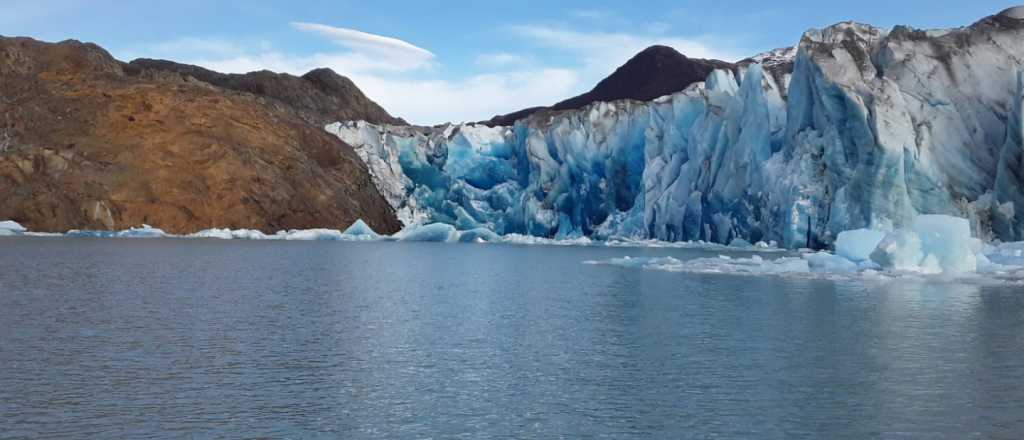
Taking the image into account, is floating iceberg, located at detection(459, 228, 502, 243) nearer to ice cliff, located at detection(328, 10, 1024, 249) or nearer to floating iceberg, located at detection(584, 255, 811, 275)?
ice cliff, located at detection(328, 10, 1024, 249)

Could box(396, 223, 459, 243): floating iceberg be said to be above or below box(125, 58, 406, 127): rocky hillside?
below

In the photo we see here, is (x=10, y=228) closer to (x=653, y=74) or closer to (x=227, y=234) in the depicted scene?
(x=227, y=234)

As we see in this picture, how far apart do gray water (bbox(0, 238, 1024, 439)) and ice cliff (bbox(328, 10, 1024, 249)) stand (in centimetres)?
1628

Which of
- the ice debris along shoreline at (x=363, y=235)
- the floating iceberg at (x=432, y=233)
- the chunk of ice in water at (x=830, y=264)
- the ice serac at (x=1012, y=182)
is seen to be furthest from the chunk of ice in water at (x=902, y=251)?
the floating iceberg at (x=432, y=233)

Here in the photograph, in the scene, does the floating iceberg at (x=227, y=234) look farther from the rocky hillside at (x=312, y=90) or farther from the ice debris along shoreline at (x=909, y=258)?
the rocky hillside at (x=312, y=90)

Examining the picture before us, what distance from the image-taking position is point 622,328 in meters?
15.6

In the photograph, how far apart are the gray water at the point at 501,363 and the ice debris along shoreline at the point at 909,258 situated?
18.7 ft

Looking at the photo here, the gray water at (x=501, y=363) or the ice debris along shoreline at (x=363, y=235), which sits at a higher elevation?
the ice debris along shoreline at (x=363, y=235)

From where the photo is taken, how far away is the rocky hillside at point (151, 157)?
220 ft

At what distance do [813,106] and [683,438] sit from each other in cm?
4261

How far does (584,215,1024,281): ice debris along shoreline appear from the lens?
27.9 metres

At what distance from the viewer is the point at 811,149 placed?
46719 millimetres

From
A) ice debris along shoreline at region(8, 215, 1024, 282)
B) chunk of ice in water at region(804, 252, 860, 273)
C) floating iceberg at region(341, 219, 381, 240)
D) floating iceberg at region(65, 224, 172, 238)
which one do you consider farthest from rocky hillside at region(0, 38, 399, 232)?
chunk of ice in water at region(804, 252, 860, 273)

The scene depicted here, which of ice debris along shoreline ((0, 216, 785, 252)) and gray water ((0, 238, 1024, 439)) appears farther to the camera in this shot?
ice debris along shoreline ((0, 216, 785, 252))
